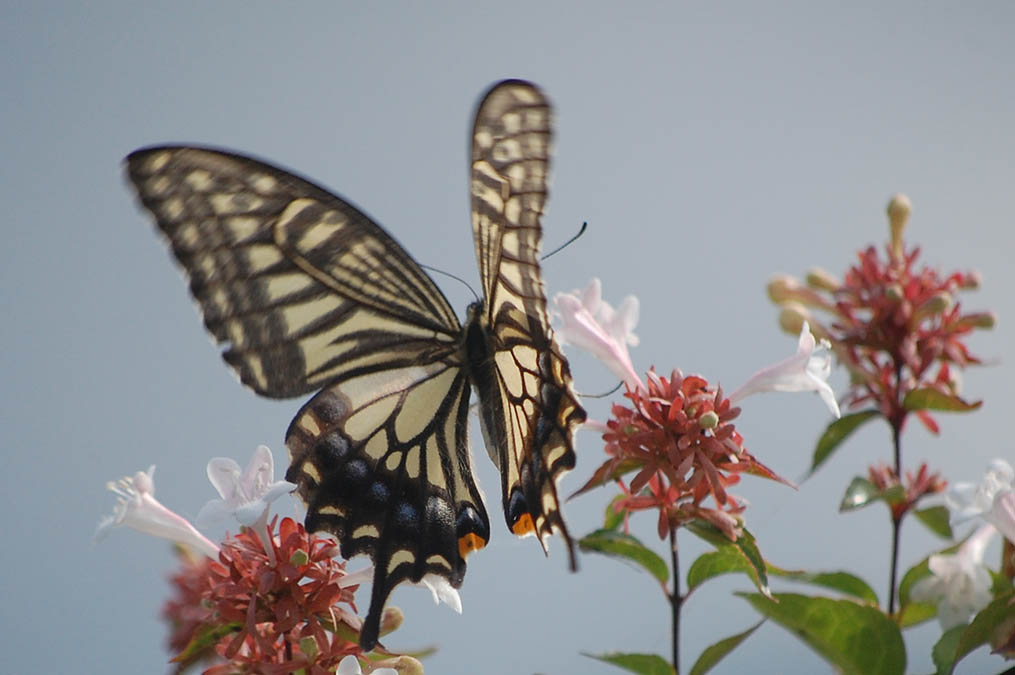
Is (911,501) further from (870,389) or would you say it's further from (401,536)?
(401,536)

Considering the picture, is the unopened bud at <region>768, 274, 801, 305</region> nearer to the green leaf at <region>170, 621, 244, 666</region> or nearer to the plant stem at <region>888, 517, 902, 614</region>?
the plant stem at <region>888, 517, 902, 614</region>

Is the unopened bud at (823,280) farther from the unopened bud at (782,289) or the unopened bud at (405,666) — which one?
the unopened bud at (405,666)

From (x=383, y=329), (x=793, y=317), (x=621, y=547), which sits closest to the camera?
(x=621, y=547)

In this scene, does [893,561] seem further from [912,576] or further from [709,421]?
[709,421]

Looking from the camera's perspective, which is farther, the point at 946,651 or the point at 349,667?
the point at 946,651

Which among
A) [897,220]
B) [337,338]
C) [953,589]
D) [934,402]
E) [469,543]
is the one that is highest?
[897,220]

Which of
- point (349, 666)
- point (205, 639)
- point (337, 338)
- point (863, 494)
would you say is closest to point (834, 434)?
point (863, 494)

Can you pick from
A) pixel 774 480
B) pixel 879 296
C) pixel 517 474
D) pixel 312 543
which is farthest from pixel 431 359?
pixel 879 296
